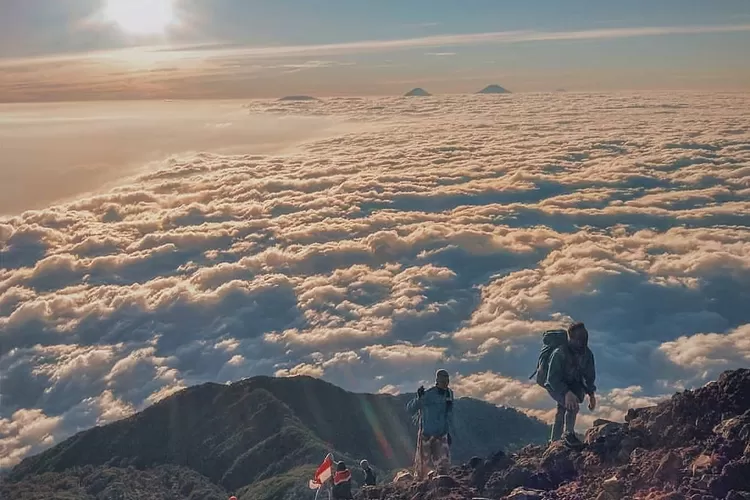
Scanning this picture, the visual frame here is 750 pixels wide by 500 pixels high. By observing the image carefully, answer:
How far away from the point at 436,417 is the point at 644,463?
14.5ft

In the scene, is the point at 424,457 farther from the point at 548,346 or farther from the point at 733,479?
the point at 733,479

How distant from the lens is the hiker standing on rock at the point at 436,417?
16328 mm

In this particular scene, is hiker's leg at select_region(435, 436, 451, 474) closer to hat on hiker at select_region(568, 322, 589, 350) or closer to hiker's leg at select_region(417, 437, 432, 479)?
hiker's leg at select_region(417, 437, 432, 479)

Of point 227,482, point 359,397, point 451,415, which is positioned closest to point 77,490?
point 227,482

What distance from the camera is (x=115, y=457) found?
2053 inches

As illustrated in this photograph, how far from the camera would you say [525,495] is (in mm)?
14039

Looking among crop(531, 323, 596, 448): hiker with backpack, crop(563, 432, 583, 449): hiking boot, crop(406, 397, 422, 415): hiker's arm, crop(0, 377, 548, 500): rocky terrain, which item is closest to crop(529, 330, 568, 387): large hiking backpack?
crop(531, 323, 596, 448): hiker with backpack

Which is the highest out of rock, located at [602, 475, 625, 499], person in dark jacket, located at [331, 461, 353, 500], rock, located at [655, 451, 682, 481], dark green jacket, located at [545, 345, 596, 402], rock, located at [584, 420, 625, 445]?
dark green jacket, located at [545, 345, 596, 402]

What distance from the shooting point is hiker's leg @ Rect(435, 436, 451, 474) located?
16828 millimetres

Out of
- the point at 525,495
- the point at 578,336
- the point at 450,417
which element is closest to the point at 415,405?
the point at 450,417

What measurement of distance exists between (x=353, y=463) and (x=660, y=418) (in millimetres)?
28481

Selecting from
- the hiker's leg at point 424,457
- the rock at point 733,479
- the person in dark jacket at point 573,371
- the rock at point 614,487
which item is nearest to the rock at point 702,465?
the rock at point 733,479

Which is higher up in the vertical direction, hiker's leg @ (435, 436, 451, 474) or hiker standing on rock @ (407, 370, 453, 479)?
hiker standing on rock @ (407, 370, 453, 479)

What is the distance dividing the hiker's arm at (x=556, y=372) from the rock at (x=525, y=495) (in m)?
2.15
